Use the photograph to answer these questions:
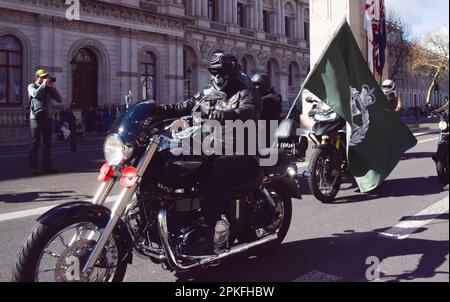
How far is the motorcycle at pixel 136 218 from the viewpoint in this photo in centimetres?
260

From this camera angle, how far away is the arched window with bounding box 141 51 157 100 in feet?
97.0

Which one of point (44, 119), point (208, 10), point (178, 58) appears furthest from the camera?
point (208, 10)

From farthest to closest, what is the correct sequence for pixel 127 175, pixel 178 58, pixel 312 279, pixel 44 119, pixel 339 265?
1. pixel 178 58
2. pixel 44 119
3. pixel 339 265
4. pixel 312 279
5. pixel 127 175

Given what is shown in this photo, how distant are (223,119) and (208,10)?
36.7m

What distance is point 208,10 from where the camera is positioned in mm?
38125

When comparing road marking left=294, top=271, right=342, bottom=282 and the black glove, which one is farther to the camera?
road marking left=294, top=271, right=342, bottom=282

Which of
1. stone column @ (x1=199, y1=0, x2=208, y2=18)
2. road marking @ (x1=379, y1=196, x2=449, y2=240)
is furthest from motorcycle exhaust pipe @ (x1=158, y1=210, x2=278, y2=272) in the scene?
stone column @ (x1=199, y1=0, x2=208, y2=18)

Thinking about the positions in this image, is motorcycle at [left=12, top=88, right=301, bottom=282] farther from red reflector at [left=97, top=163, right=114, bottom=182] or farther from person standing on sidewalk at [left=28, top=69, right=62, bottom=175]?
person standing on sidewalk at [left=28, top=69, right=62, bottom=175]

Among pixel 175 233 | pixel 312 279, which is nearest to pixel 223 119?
pixel 175 233

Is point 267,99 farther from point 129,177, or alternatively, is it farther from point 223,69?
point 129,177

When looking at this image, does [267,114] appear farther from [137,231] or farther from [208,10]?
[208,10]

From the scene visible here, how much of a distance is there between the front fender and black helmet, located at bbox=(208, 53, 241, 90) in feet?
4.06

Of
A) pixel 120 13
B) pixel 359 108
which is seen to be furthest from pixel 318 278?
pixel 120 13
